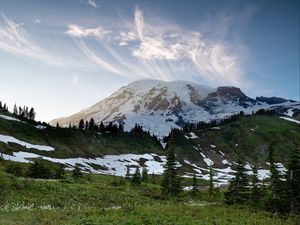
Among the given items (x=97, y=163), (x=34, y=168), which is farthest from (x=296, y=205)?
(x=97, y=163)

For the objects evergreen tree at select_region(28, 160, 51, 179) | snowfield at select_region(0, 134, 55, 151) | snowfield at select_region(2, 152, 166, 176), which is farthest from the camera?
snowfield at select_region(0, 134, 55, 151)

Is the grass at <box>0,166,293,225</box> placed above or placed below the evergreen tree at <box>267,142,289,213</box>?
below

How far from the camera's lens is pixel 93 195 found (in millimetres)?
44688

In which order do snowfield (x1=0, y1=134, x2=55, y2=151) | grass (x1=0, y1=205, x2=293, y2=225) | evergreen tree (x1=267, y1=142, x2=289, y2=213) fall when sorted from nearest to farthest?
grass (x1=0, y1=205, x2=293, y2=225), evergreen tree (x1=267, y1=142, x2=289, y2=213), snowfield (x1=0, y1=134, x2=55, y2=151)

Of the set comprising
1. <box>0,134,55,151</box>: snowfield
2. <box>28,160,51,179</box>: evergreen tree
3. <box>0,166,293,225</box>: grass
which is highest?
<box>0,134,55,151</box>: snowfield

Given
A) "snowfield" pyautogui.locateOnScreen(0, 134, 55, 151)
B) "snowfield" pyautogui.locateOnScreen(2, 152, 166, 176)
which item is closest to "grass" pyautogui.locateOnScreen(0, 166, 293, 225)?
"snowfield" pyautogui.locateOnScreen(2, 152, 166, 176)

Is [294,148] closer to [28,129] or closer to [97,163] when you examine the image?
[97,163]

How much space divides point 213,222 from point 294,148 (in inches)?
1017

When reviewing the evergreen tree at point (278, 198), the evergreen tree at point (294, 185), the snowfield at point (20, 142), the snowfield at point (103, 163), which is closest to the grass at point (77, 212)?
the evergreen tree at point (278, 198)

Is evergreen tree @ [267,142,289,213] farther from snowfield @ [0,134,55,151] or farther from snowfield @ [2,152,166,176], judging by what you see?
snowfield @ [0,134,55,151]

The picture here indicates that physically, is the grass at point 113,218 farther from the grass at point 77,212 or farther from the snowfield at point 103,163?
the snowfield at point 103,163

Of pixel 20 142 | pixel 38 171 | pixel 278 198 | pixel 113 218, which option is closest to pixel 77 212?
pixel 113 218

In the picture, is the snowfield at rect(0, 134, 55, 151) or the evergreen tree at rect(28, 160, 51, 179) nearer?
the evergreen tree at rect(28, 160, 51, 179)

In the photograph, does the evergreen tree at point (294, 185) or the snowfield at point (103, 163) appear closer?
the evergreen tree at point (294, 185)
